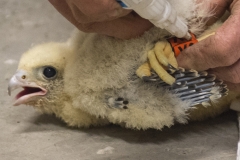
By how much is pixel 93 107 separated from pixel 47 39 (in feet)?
2.23

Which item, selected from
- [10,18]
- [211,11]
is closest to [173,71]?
A: [211,11]

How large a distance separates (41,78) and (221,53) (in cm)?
49

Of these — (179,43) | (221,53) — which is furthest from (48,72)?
(221,53)

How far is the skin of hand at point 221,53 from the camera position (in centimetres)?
83

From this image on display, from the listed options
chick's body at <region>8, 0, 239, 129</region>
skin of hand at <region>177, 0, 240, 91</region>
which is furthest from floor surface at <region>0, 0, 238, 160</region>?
skin of hand at <region>177, 0, 240, 91</region>

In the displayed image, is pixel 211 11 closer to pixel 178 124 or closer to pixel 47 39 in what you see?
pixel 178 124

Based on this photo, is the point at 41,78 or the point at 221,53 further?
the point at 41,78

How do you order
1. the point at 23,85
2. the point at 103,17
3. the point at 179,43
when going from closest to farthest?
the point at 103,17, the point at 179,43, the point at 23,85

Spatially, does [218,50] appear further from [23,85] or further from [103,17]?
[23,85]

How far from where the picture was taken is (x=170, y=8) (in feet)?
2.57

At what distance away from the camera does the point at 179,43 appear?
35.5 inches

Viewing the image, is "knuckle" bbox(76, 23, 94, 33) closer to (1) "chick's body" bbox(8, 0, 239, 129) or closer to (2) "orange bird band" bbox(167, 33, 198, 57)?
(1) "chick's body" bbox(8, 0, 239, 129)

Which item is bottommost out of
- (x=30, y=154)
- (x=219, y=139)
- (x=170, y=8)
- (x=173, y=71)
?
(x=219, y=139)

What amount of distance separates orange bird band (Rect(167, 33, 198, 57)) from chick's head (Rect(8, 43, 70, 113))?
12.3 inches
